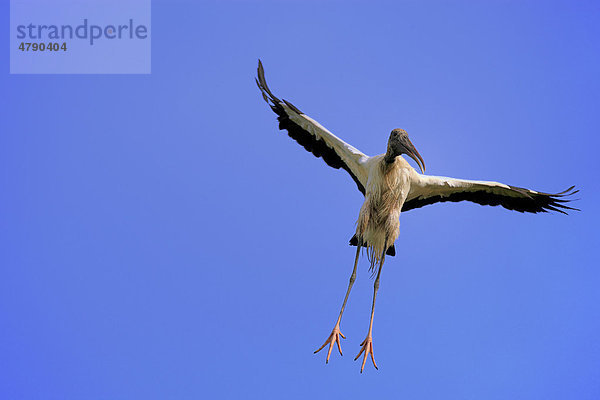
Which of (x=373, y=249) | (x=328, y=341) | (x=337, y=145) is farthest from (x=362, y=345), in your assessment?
(x=337, y=145)

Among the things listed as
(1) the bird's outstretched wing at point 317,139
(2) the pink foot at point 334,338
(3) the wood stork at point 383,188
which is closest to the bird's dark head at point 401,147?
(3) the wood stork at point 383,188

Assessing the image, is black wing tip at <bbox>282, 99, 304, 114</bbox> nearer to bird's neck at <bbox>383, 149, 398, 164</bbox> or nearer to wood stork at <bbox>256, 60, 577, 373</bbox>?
wood stork at <bbox>256, 60, 577, 373</bbox>

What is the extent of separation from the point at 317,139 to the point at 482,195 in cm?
246

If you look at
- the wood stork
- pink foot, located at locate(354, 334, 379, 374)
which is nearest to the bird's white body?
the wood stork

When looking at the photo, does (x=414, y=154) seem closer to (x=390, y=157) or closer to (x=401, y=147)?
(x=401, y=147)

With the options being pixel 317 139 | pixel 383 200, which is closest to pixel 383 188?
pixel 383 200

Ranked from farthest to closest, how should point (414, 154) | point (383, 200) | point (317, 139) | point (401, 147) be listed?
point (317, 139), point (383, 200), point (401, 147), point (414, 154)

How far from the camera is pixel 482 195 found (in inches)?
356

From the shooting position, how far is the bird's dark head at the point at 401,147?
7.44 metres

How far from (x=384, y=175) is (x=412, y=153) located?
0.61 metres

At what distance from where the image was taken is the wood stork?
313 inches

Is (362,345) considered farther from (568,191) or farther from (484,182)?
(568,191)

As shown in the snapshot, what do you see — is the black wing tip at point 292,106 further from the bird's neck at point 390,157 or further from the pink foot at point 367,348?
the pink foot at point 367,348

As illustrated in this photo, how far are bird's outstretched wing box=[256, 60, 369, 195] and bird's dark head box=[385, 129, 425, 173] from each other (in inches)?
28.2
